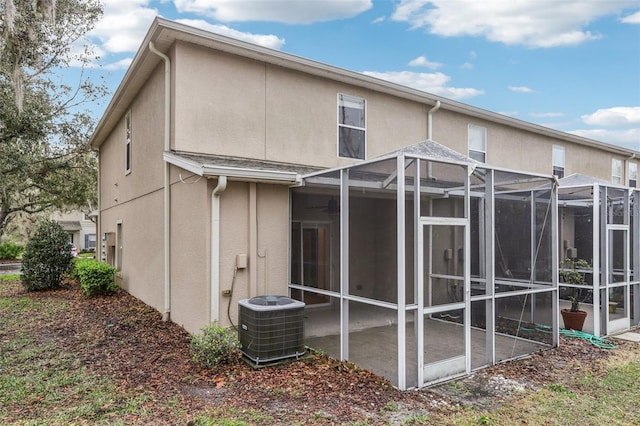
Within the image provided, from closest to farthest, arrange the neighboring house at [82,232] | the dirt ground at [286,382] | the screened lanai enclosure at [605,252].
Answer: the dirt ground at [286,382], the screened lanai enclosure at [605,252], the neighboring house at [82,232]

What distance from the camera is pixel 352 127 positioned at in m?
9.40

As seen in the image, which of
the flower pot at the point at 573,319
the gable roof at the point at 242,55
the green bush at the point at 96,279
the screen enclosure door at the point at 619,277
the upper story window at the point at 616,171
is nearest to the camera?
the gable roof at the point at 242,55

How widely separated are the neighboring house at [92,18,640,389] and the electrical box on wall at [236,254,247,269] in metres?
0.02

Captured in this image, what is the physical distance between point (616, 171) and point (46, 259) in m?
21.8

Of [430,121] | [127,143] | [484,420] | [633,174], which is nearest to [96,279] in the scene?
[127,143]

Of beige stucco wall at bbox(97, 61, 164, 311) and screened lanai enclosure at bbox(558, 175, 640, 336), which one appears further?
beige stucco wall at bbox(97, 61, 164, 311)

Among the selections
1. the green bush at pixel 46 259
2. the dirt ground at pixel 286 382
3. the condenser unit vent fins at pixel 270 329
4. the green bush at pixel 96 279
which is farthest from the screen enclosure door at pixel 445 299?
the green bush at pixel 46 259

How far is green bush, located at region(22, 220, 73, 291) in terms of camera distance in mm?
12242

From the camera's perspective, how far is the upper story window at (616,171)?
54.0 ft

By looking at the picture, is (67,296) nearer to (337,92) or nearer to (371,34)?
(337,92)

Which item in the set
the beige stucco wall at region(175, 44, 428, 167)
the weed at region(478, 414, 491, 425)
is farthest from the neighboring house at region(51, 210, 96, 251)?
the weed at region(478, 414, 491, 425)

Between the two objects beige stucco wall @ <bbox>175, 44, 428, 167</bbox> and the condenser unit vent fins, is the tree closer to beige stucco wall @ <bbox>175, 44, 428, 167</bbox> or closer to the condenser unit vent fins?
beige stucco wall @ <bbox>175, 44, 428, 167</bbox>

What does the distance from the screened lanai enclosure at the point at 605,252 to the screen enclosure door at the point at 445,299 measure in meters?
3.71

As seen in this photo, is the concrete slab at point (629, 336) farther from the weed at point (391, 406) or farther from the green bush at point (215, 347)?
the green bush at point (215, 347)
